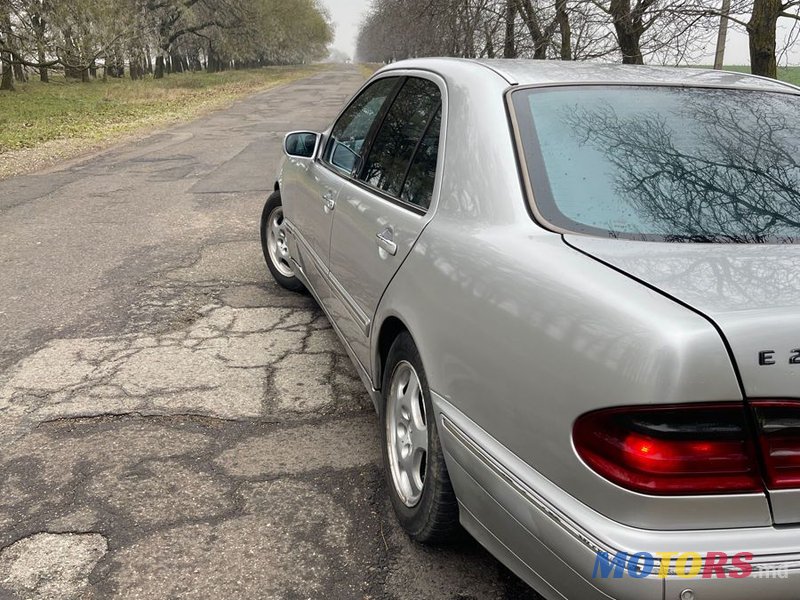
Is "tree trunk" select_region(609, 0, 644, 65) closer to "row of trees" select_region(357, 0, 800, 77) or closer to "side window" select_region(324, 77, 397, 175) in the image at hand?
"row of trees" select_region(357, 0, 800, 77)

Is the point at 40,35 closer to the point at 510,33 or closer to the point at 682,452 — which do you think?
the point at 510,33

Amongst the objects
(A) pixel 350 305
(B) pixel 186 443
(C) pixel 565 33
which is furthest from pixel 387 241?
(C) pixel 565 33

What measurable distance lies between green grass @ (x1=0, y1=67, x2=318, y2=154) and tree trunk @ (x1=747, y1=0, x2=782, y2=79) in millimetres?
11777

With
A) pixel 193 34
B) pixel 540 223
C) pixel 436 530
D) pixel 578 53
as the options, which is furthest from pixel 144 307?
pixel 193 34

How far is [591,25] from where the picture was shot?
1270cm

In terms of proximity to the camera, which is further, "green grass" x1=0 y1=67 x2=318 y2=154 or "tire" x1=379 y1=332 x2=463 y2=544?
"green grass" x1=0 y1=67 x2=318 y2=154

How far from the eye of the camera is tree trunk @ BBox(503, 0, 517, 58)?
17484 mm

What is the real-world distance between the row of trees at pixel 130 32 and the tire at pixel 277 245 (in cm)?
1541

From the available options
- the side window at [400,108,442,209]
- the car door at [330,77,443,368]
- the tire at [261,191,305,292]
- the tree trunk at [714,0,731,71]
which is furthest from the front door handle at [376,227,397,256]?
the tree trunk at [714,0,731,71]

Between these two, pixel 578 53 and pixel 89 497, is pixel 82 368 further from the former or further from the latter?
pixel 578 53

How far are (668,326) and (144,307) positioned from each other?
4151mm

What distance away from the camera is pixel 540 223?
6.86 feet

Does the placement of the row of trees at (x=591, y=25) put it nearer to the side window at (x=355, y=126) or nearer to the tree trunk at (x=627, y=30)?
the tree trunk at (x=627, y=30)

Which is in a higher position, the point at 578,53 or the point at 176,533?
the point at 578,53
